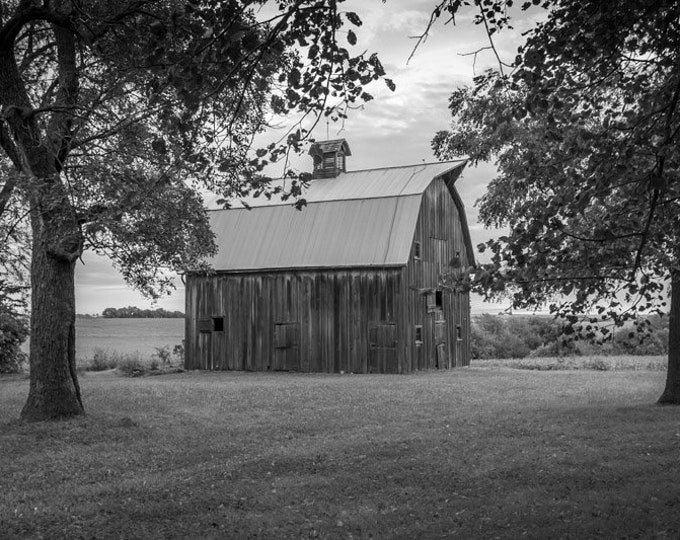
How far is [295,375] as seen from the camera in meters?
30.8

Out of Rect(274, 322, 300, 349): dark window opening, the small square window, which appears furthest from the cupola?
Rect(274, 322, 300, 349): dark window opening

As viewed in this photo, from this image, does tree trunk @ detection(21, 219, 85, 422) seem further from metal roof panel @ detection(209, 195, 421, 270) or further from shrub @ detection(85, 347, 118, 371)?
shrub @ detection(85, 347, 118, 371)

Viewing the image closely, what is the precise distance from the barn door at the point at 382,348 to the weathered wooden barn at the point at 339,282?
0.04 m

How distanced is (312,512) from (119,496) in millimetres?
2965

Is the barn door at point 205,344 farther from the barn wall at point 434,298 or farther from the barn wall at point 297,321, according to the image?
the barn wall at point 434,298

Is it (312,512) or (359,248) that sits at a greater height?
(359,248)

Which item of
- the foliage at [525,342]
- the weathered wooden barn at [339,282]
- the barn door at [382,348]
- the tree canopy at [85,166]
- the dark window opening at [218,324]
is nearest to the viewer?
the tree canopy at [85,166]

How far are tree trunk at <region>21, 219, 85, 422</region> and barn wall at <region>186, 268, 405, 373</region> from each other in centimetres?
1621

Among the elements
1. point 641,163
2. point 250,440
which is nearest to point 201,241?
point 250,440

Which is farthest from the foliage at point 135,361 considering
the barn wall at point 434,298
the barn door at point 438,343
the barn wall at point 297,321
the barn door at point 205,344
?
the barn door at point 438,343

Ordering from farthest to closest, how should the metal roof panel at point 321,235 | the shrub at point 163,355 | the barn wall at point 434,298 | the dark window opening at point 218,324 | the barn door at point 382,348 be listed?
the shrub at point 163,355 → the dark window opening at point 218,324 → the barn wall at point 434,298 → the metal roof panel at point 321,235 → the barn door at point 382,348

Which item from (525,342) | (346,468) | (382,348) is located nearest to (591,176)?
(346,468)

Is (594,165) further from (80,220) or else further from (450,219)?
(450,219)

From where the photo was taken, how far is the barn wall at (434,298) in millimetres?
31859
